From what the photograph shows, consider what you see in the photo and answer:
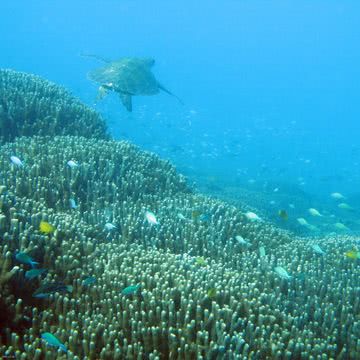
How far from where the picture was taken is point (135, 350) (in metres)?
3.18

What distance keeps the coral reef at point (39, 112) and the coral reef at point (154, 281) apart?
242 centimetres

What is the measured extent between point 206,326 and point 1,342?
1.77m

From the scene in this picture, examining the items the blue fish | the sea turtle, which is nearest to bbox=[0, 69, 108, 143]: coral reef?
the sea turtle

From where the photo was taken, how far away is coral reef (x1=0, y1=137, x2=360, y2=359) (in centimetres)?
335

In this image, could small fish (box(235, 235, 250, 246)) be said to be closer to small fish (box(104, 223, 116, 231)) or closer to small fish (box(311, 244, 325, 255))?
small fish (box(311, 244, 325, 255))

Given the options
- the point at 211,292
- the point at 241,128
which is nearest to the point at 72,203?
the point at 211,292

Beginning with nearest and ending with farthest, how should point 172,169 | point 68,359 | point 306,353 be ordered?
point 68,359 → point 306,353 → point 172,169

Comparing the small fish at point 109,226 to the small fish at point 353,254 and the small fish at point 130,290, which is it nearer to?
the small fish at point 130,290

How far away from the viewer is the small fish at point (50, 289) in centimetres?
350

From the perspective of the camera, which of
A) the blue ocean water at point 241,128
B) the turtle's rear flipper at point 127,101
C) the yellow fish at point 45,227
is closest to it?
the yellow fish at point 45,227

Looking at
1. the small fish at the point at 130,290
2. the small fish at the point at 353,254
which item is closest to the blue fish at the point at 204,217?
the small fish at the point at 353,254

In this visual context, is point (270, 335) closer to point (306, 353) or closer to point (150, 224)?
point (306, 353)

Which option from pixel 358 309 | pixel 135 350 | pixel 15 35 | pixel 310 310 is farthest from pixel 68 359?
pixel 15 35

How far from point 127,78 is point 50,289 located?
7.78m
